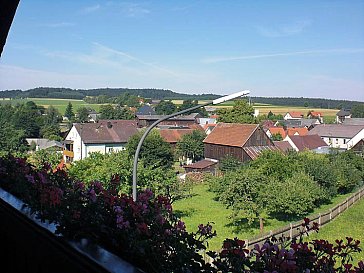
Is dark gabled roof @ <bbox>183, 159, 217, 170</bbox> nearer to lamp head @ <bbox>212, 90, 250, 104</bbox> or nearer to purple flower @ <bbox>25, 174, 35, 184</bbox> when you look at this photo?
lamp head @ <bbox>212, 90, 250, 104</bbox>

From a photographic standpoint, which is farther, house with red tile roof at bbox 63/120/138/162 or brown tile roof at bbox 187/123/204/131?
brown tile roof at bbox 187/123/204/131

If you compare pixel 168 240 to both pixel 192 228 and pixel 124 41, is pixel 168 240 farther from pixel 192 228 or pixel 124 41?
pixel 124 41

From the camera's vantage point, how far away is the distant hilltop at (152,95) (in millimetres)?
1937

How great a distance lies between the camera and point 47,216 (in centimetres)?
131

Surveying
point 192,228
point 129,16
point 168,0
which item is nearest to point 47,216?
point 192,228

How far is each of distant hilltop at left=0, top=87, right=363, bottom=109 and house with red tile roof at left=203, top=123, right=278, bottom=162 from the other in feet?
45.4

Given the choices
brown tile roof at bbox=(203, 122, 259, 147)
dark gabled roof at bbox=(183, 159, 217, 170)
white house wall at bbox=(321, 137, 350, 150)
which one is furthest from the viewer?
brown tile roof at bbox=(203, 122, 259, 147)

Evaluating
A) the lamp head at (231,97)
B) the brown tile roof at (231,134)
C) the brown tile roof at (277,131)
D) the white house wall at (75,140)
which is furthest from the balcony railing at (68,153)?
the brown tile roof at (277,131)

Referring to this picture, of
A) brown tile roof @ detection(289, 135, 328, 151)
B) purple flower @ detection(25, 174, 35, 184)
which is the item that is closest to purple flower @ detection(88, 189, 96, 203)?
purple flower @ detection(25, 174, 35, 184)

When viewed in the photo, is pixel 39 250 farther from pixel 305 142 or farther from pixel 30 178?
pixel 305 142

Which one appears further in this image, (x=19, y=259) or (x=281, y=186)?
(x=281, y=186)

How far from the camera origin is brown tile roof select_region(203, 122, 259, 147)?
19.7 m

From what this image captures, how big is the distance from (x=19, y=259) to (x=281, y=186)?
28.4 ft

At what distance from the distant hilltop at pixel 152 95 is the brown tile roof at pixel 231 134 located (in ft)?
46.6
